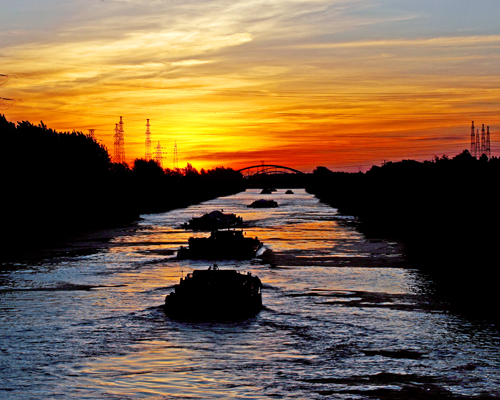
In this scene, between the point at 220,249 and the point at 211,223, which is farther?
the point at 211,223

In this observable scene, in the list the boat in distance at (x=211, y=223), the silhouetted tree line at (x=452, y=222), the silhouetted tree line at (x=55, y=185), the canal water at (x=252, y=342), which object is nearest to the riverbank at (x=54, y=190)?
the silhouetted tree line at (x=55, y=185)

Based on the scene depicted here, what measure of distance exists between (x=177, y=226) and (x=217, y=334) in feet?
273

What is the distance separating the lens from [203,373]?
29.4 metres

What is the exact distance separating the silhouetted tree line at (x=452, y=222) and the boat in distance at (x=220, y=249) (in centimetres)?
1655

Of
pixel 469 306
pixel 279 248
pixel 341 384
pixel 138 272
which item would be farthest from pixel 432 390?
pixel 279 248

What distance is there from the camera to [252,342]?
33969mm

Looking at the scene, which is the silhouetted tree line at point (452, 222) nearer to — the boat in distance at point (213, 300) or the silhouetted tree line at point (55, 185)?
the boat in distance at point (213, 300)

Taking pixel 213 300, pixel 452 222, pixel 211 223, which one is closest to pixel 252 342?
pixel 213 300

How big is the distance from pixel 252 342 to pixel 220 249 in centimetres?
3814

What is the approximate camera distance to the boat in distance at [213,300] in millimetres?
39500

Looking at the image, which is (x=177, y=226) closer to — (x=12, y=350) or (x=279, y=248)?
(x=279, y=248)

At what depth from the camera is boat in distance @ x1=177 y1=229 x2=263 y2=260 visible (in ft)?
229

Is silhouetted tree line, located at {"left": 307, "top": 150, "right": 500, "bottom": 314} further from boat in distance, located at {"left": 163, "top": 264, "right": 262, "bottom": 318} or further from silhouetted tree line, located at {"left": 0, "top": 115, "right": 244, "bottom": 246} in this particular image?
silhouetted tree line, located at {"left": 0, "top": 115, "right": 244, "bottom": 246}

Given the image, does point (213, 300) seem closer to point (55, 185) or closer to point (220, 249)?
point (220, 249)
